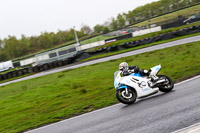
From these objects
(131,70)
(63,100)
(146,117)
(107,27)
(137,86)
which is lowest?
(63,100)

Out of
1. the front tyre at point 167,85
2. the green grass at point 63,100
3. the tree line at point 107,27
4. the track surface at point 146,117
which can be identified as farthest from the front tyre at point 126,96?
the tree line at point 107,27

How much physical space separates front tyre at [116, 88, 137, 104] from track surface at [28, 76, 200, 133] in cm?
19

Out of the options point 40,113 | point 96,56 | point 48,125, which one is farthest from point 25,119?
point 96,56

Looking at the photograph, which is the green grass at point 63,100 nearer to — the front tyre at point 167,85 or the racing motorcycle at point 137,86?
the racing motorcycle at point 137,86

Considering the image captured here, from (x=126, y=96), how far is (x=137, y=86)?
506 millimetres

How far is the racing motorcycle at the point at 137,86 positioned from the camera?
8969 millimetres

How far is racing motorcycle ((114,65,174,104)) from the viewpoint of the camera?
8969mm

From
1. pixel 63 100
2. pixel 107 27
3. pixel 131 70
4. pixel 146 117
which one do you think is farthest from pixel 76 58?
pixel 107 27

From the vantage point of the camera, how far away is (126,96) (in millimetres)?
8992

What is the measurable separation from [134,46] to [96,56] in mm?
4923

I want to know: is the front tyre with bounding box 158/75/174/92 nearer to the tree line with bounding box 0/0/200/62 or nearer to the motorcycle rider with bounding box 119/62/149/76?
the motorcycle rider with bounding box 119/62/149/76

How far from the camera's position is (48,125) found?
29.8ft

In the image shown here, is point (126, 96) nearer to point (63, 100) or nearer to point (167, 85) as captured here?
point (167, 85)

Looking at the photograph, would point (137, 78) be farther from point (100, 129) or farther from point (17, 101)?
point (17, 101)
